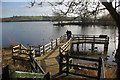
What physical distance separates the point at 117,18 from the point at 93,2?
2.70m

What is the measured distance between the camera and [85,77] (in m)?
6.43

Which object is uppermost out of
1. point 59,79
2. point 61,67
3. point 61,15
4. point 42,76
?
point 61,15

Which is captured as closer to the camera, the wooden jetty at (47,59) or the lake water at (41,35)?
the wooden jetty at (47,59)

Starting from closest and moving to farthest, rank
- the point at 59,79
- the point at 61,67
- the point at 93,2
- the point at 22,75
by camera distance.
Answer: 1. the point at 22,75
2. the point at 59,79
3. the point at 61,67
4. the point at 93,2

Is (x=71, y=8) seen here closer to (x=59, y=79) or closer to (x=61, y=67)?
(x=61, y=67)

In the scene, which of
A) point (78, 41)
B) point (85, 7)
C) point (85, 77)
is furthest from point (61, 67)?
point (78, 41)

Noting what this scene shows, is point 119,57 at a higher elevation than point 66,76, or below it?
higher

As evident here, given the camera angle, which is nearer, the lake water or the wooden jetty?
the wooden jetty

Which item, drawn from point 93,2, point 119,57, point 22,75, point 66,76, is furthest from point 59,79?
point 93,2

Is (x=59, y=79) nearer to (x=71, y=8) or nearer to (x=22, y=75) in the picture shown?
(x=22, y=75)

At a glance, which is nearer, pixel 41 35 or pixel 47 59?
pixel 47 59

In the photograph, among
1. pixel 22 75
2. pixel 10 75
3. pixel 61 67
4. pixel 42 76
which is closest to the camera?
pixel 10 75

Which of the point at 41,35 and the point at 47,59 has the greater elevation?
the point at 41,35

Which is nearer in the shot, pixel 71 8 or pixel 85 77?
pixel 85 77
